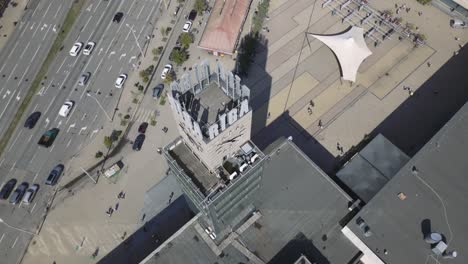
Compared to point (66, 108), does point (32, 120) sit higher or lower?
higher

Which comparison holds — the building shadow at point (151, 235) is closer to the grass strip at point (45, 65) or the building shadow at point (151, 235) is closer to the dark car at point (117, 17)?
the grass strip at point (45, 65)

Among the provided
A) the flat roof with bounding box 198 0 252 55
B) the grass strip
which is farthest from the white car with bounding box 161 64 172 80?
the grass strip

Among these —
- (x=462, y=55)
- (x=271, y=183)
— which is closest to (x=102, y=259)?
(x=271, y=183)

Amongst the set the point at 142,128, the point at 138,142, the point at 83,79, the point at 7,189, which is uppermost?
the point at 83,79

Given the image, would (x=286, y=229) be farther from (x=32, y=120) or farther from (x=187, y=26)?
(x=32, y=120)

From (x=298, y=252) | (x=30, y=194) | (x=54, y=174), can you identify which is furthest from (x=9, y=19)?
(x=298, y=252)

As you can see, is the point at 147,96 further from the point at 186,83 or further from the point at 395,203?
the point at 395,203

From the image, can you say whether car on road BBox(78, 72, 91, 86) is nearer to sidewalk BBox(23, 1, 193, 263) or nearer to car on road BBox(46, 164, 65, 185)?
sidewalk BBox(23, 1, 193, 263)

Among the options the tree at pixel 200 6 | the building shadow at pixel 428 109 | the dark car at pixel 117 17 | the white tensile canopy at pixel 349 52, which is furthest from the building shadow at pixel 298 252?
the dark car at pixel 117 17
